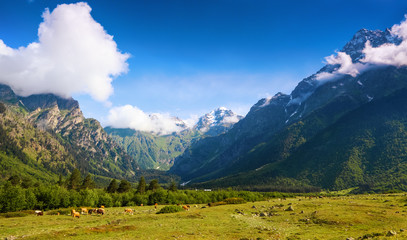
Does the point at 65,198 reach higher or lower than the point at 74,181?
higher

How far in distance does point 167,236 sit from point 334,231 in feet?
77.0

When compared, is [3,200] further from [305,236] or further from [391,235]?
[391,235]

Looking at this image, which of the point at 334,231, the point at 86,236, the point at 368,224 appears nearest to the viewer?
the point at 86,236

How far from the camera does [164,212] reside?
196 feet

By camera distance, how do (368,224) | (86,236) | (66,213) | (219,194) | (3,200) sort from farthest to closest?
(219,194) < (3,200) < (66,213) < (368,224) < (86,236)

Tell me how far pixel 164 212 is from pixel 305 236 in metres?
40.4

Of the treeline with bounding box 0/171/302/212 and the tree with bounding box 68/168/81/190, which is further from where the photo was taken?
the tree with bounding box 68/168/81/190

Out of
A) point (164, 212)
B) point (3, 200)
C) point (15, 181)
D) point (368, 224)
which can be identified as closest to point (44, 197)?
point (3, 200)

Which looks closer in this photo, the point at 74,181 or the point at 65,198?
the point at 65,198

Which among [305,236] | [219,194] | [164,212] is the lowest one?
[219,194]

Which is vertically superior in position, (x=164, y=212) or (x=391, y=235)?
(x=391, y=235)

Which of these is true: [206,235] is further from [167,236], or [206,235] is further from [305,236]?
[305,236]

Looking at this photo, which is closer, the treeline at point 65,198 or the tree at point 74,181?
the treeline at point 65,198

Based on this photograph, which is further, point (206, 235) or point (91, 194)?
point (91, 194)
